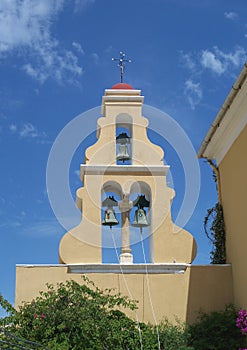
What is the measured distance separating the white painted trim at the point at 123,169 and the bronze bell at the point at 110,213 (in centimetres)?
48

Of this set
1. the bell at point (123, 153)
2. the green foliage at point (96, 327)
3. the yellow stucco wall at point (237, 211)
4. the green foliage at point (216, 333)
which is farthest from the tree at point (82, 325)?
the bell at point (123, 153)

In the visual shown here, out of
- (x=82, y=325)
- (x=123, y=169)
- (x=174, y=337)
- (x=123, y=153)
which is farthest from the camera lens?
(x=123, y=153)

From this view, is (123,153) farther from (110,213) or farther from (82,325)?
(82,325)

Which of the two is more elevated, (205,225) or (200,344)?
(205,225)

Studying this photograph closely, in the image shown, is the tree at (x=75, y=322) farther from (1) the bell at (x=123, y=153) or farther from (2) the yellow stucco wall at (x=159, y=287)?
(1) the bell at (x=123, y=153)

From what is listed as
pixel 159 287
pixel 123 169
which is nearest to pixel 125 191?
pixel 123 169

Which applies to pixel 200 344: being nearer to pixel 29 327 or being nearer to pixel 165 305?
pixel 165 305

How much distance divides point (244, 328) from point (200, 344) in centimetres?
Answer: 71

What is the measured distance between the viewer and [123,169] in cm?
1130

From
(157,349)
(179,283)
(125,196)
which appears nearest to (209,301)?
(179,283)

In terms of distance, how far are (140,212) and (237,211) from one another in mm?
1623

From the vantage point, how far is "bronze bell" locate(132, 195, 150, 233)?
36.1ft

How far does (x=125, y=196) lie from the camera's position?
1123 cm

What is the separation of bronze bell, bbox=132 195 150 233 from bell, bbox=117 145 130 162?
2.35 ft
